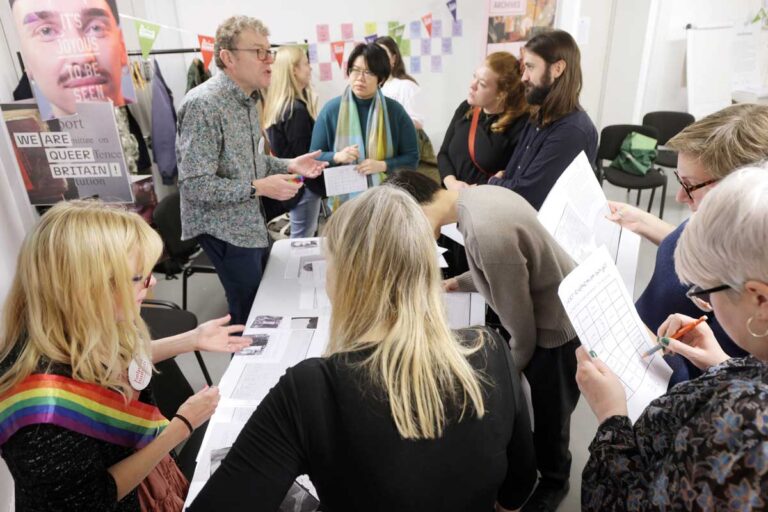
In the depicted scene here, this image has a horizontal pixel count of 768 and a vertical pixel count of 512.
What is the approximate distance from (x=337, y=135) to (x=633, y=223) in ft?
5.58

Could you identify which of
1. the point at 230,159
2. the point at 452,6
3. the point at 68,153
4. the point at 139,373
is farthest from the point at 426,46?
the point at 139,373

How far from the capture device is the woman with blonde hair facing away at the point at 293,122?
3156mm

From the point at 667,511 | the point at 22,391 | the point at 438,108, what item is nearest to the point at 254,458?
the point at 22,391

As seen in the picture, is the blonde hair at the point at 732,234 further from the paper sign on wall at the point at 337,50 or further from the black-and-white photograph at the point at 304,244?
the paper sign on wall at the point at 337,50

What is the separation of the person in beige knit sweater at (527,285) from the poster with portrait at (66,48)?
5.07 ft

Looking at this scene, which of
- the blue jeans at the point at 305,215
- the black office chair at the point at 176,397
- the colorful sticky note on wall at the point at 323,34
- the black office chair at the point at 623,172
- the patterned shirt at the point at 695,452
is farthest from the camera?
the colorful sticky note on wall at the point at 323,34

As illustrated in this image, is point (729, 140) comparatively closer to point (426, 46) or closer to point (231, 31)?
point (231, 31)

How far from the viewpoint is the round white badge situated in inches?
47.4

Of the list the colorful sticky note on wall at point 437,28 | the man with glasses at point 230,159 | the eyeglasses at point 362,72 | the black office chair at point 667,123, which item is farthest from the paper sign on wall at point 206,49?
the black office chair at point 667,123

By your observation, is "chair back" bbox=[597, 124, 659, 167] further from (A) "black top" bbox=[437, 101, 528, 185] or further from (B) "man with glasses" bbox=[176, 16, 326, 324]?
(B) "man with glasses" bbox=[176, 16, 326, 324]

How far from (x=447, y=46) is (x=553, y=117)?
2.92m

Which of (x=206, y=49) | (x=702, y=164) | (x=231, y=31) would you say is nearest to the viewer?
(x=702, y=164)

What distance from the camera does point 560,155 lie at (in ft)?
7.37

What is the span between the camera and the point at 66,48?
83.0 inches
